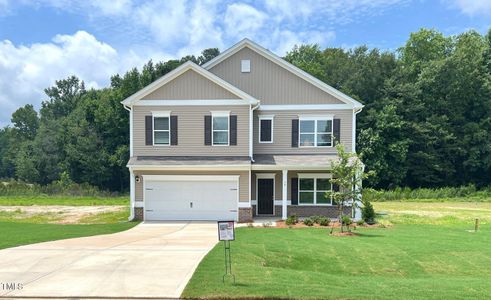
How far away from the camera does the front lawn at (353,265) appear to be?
26.8 ft

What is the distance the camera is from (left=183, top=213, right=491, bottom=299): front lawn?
8.17 meters

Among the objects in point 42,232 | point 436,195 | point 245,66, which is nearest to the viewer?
point 42,232

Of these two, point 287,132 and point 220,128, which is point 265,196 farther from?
point 220,128

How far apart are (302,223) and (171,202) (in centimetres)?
664

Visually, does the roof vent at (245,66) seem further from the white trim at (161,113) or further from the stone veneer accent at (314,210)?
the stone veneer accent at (314,210)

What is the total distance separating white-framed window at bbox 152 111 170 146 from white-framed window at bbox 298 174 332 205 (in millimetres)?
7188

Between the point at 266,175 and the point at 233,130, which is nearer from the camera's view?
the point at 233,130

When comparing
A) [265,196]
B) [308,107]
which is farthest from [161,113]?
[308,107]

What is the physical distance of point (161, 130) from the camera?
2188 cm

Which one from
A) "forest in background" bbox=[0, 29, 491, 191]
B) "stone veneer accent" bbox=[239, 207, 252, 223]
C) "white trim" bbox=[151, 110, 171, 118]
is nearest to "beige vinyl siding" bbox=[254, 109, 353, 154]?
"stone veneer accent" bbox=[239, 207, 252, 223]

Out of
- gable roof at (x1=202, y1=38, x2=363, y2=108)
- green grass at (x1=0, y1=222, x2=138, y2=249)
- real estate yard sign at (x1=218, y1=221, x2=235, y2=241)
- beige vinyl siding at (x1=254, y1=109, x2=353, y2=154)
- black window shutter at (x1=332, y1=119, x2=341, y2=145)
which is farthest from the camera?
beige vinyl siding at (x1=254, y1=109, x2=353, y2=154)

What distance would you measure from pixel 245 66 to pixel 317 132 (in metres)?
5.38

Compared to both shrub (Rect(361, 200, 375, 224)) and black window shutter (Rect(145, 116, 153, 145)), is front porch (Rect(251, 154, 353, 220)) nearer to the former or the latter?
shrub (Rect(361, 200, 375, 224))

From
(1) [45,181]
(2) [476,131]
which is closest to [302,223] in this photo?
(2) [476,131]
